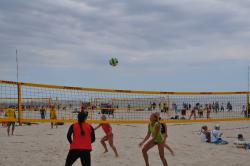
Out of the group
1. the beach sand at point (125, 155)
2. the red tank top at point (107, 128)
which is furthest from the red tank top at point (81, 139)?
the red tank top at point (107, 128)

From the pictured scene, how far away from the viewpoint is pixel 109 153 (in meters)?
11.1

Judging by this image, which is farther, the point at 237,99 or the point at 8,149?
the point at 237,99

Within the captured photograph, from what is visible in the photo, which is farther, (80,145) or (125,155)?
(125,155)

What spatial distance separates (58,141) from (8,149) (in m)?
2.48

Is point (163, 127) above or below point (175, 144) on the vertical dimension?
above

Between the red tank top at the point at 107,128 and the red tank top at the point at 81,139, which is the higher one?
the red tank top at the point at 81,139

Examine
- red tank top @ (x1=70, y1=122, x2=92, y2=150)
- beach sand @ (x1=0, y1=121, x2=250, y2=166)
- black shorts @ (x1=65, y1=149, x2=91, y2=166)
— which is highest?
red tank top @ (x1=70, y1=122, x2=92, y2=150)

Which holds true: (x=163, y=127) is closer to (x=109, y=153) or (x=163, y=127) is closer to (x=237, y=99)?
(x=109, y=153)

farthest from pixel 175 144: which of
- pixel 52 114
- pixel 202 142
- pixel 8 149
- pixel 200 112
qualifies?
pixel 200 112


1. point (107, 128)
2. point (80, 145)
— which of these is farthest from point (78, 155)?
point (107, 128)

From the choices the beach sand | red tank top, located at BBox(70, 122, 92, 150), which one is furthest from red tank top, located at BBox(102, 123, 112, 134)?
red tank top, located at BBox(70, 122, 92, 150)

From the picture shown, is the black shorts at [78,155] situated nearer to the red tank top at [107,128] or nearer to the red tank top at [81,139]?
the red tank top at [81,139]

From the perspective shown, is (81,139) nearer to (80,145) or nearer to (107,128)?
(80,145)

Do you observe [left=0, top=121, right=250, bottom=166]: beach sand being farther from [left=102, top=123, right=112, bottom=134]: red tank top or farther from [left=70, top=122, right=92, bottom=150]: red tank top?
[left=70, top=122, right=92, bottom=150]: red tank top
